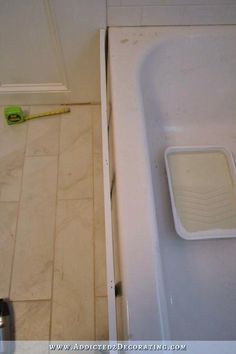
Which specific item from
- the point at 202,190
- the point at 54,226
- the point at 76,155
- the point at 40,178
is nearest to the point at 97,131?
the point at 76,155

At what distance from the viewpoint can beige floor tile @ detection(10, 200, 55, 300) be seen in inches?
36.6

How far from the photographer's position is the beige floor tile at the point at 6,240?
3.08 ft

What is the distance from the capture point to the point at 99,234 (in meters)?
1.03

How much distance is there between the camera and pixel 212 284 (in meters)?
0.78

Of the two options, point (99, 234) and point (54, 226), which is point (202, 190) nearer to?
point (99, 234)

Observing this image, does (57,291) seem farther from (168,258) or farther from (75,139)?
(75,139)

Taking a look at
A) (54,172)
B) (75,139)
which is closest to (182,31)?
(75,139)

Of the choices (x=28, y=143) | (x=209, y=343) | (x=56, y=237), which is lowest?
(x=209, y=343)

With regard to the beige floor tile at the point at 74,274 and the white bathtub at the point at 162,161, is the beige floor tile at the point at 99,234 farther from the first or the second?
the white bathtub at the point at 162,161

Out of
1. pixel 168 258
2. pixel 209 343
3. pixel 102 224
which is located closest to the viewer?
pixel 209 343

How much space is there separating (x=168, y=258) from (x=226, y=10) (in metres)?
0.91

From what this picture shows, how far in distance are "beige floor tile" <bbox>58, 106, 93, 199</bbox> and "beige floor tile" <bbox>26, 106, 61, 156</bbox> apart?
0.04m

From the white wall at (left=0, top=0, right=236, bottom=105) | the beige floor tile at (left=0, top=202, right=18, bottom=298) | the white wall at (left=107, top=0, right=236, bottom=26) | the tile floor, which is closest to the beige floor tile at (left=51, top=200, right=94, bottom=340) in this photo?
the tile floor

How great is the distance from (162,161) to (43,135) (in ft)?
2.24
